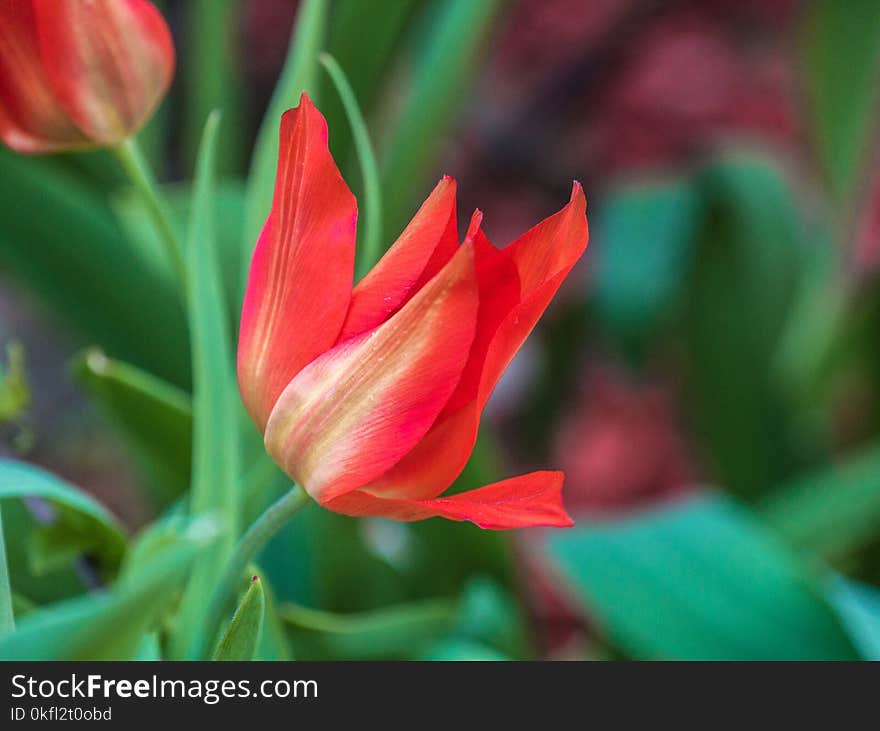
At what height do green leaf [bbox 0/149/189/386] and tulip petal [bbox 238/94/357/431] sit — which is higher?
green leaf [bbox 0/149/189/386]

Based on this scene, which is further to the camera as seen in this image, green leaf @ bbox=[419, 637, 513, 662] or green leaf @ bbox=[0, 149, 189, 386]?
green leaf @ bbox=[0, 149, 189, 386]

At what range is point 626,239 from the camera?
1186 mm

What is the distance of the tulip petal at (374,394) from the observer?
0.81 ft

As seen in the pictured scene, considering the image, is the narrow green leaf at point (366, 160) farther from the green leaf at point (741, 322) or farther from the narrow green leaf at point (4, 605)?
the green leaf at point (741, 322)

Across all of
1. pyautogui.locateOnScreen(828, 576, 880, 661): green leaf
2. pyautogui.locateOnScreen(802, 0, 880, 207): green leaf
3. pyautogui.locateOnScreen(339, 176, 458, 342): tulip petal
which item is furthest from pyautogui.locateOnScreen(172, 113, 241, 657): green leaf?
pyautogui.locateOnScreen(802, 0, 880, 207): green leaf

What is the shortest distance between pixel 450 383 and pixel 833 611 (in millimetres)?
465

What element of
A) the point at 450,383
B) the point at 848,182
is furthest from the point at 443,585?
the point at 848,182

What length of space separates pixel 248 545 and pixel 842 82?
3.64 feet

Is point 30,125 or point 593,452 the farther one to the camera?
point 593,452

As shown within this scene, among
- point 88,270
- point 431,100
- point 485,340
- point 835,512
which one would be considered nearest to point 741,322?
point 835,512

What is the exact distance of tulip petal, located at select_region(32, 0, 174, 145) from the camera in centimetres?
33

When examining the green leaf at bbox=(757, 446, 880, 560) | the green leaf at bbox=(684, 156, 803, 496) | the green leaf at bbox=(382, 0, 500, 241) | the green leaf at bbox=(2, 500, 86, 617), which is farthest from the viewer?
the green leaf at bbox=(684, 156, 803, 496)

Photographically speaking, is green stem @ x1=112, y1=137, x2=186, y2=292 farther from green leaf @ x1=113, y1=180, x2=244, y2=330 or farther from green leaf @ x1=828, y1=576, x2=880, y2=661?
green leaf @ x1=828, y1=576, x2=880, y2=661
